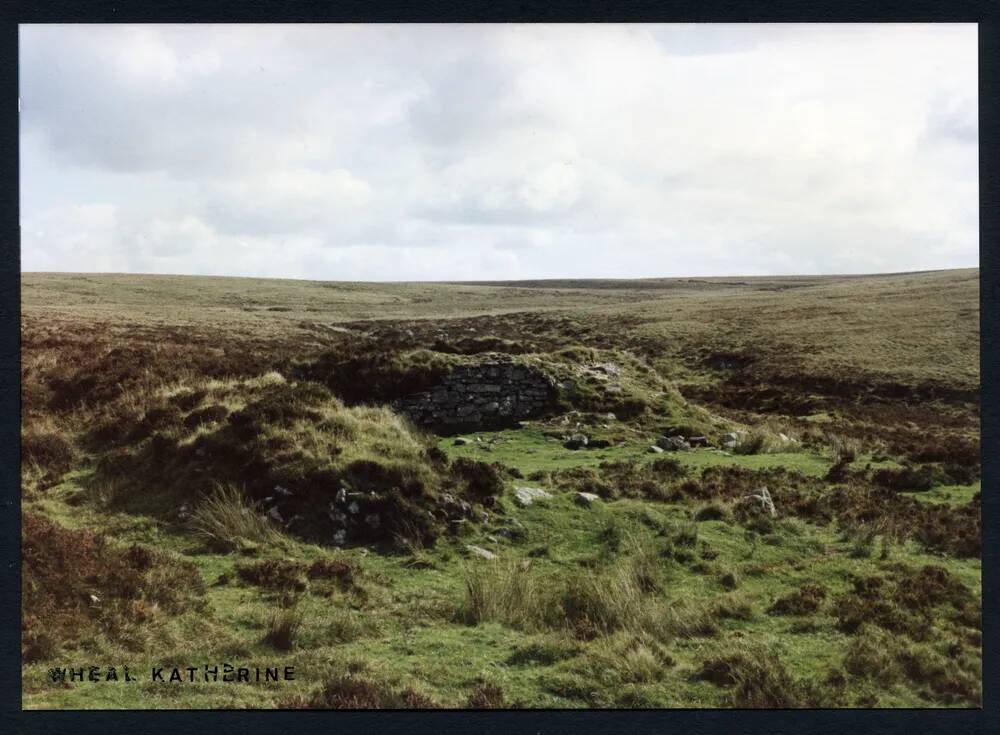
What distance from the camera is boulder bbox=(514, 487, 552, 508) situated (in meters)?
11.4

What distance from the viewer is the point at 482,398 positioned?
58.3ft

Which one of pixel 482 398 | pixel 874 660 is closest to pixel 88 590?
pixel 874 660

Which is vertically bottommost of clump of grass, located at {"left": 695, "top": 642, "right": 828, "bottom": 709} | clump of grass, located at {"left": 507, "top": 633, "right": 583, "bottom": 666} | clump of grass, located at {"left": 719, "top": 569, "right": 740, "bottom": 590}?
clump of grass, located at {"left": 695, "top": 642, "right": 828, "bottom": 709}

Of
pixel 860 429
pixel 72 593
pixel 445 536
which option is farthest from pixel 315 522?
pixel 860 429

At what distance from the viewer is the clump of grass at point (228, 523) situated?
10102 mm

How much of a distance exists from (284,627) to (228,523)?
2755 mm

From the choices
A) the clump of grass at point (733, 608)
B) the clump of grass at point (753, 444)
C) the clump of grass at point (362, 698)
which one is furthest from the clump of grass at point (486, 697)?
the clump of grass at point (753, 444)

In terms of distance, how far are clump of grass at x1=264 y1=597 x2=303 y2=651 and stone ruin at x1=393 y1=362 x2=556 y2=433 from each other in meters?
8.89

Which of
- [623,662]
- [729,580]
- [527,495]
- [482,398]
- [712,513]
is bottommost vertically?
[623,662]

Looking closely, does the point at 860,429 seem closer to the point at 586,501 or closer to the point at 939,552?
the point at 939,552

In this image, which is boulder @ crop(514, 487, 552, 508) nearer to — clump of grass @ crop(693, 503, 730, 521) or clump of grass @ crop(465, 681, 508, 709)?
clump of grass @ crop(693, 503, 730, 521)

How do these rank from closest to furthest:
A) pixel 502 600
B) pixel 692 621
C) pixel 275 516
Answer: pixel 692 621
pixel 502 600
pixel 275 516

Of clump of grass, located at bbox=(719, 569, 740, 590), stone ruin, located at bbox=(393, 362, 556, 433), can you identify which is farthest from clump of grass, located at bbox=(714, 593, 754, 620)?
stone ruin, located at bbox=(393, 362, 556, 433)

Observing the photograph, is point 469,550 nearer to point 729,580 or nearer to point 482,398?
point 729,580
